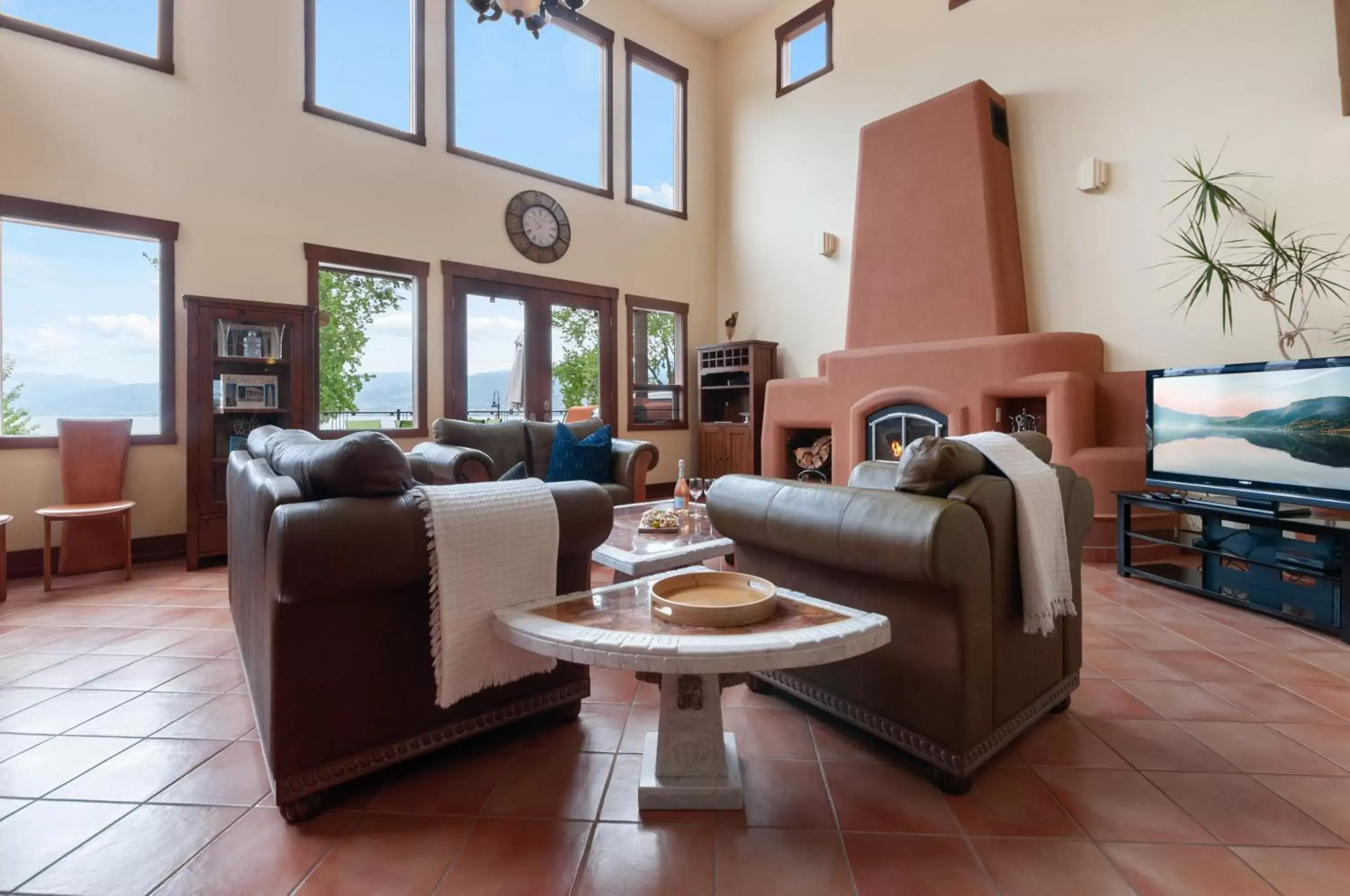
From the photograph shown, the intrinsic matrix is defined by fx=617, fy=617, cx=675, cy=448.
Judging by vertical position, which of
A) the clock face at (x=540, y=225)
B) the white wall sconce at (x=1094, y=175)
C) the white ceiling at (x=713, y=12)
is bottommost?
the white wall sconce at (x=1094, y=175)

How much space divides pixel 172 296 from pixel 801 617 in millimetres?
4538

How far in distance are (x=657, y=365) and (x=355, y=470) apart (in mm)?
5408

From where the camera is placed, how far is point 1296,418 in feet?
9.23

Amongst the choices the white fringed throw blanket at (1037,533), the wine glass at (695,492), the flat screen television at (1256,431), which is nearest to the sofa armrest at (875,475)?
the white fringed throw blanket at (1037,533)

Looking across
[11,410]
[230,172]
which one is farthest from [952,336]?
[11,410]

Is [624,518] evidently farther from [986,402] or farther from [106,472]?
[106,472]

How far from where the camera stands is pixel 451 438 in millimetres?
4219

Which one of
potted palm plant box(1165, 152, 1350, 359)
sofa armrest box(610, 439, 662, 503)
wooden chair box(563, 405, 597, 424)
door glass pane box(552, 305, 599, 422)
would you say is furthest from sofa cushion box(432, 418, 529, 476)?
potted palm plant box(1165, 152, 1350, 359)

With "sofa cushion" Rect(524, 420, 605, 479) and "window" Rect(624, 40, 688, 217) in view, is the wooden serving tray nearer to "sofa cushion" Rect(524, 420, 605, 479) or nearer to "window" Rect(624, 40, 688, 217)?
"sofa cushion" Rect(524, 420, 605, 479)

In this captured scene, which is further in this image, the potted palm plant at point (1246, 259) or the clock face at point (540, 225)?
the clock face at point (540, 225)

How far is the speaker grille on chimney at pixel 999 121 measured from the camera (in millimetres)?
4598

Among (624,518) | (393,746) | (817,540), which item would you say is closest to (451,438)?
(624,518)

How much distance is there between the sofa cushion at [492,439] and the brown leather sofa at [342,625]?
2563mm

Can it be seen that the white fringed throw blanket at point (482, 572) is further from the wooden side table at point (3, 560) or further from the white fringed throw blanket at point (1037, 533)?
the wooden side table at point (3, 560)
